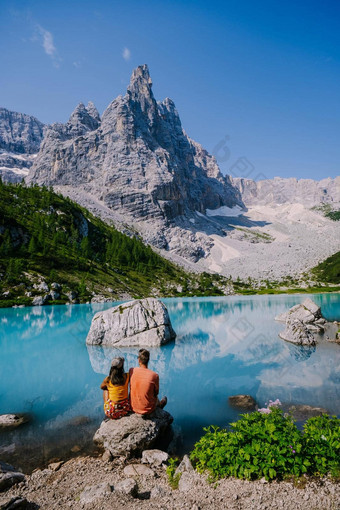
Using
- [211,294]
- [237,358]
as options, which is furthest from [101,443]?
[211,294]

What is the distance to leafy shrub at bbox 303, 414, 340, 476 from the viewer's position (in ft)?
20.3

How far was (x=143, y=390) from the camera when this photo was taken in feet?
35.6

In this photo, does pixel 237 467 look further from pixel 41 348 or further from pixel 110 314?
pixel 41 348

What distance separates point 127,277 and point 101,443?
395 ft

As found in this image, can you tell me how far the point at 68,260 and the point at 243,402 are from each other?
345 feet

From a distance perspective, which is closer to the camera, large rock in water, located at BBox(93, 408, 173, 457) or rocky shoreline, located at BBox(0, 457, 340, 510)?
rocky shoreline, located at BBox(0, 457, 340, 510)

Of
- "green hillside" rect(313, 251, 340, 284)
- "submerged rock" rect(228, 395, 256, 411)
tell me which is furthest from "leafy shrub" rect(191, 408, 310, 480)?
"green hillside" rect(313, 251, 340, 284)

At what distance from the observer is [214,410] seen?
44.5ft

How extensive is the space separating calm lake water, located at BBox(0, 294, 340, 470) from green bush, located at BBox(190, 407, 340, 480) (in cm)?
418

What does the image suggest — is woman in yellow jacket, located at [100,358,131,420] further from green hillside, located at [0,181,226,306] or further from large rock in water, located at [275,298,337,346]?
green hillside, located at [0,181,226,306]

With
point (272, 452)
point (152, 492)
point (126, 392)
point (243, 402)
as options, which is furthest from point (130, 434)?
point (243, 402)

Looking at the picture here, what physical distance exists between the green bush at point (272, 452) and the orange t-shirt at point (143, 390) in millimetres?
3879

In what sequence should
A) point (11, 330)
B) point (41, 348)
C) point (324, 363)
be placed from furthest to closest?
point (11, 330) → point (41, 348) → point (324, 363)

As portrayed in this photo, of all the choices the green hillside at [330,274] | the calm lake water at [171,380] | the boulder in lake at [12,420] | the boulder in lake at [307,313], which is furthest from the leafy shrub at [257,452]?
the green hillside at [330,274]
